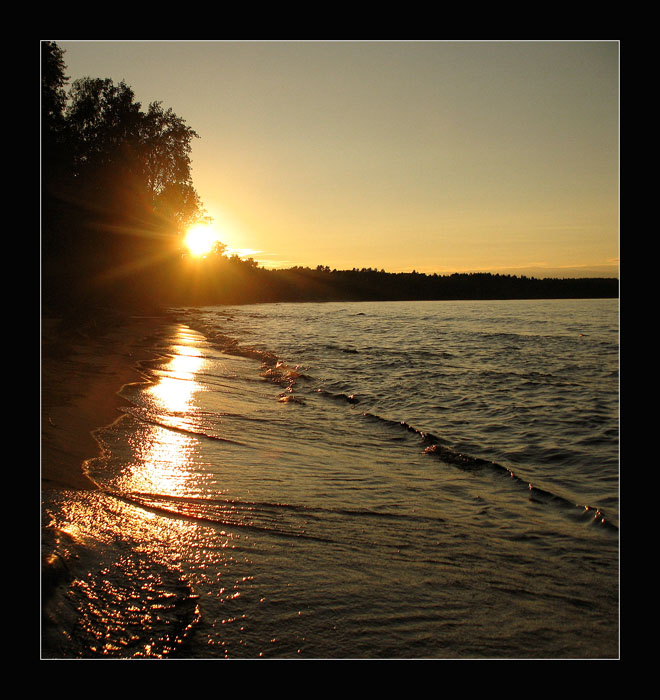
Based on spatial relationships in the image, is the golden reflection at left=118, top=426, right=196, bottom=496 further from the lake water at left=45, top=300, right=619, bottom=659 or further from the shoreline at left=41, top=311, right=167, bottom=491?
the shoreline at left=41, top=311, right=167, bottom=491

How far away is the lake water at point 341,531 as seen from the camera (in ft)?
10.0

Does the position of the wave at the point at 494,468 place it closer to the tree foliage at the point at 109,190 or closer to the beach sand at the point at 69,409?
the beach sand at the point at 69,409

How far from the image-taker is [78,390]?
8602 mm

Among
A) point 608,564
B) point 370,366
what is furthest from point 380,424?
point 370,366

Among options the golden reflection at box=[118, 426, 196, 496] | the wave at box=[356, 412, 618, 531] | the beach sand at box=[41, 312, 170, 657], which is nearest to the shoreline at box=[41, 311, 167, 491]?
the beach sand at box=[41, 312, 170, 657]

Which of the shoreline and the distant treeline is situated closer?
the shoreline

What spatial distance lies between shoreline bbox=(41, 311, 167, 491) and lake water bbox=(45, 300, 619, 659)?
0.26m

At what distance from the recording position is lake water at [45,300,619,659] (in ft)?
10.0

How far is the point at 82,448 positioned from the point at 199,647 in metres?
3.51

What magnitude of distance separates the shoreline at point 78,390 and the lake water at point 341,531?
26cm

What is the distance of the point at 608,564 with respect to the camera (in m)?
4.04

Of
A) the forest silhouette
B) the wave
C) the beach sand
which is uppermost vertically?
the forest silhouette
